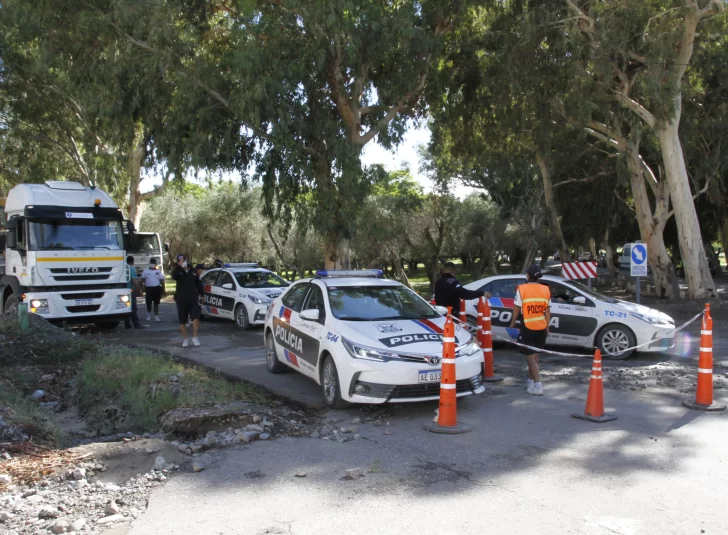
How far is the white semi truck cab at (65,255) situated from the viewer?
558 inches

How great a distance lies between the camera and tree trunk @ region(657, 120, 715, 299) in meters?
20.2

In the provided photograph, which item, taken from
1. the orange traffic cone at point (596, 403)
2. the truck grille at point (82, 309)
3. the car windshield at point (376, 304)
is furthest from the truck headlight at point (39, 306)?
the orange traffic cone at point (596, 403)

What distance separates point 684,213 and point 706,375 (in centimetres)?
1460

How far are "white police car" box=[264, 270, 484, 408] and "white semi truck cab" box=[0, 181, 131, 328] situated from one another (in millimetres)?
6825

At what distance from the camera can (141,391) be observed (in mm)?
8234

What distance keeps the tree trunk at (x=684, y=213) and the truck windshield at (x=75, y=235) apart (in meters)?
15.7

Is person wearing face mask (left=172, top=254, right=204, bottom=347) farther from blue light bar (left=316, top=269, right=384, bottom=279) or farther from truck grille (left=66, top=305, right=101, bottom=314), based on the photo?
blue light bar (left=316, top=269, right=384, bottom=279)

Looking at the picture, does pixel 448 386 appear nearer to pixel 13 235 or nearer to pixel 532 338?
pixel 532 338

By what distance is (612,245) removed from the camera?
3916cm

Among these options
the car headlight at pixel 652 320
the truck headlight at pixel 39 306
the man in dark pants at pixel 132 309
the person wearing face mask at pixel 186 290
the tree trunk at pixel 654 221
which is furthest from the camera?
the tree trunk at pixel 654 221

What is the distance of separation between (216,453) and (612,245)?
36879 millimetres

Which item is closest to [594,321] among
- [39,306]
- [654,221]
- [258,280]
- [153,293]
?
[258,280]

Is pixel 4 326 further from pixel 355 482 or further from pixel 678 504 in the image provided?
pixel 678 504

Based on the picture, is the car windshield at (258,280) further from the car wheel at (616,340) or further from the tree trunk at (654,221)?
the tree trunk at (654,221)
